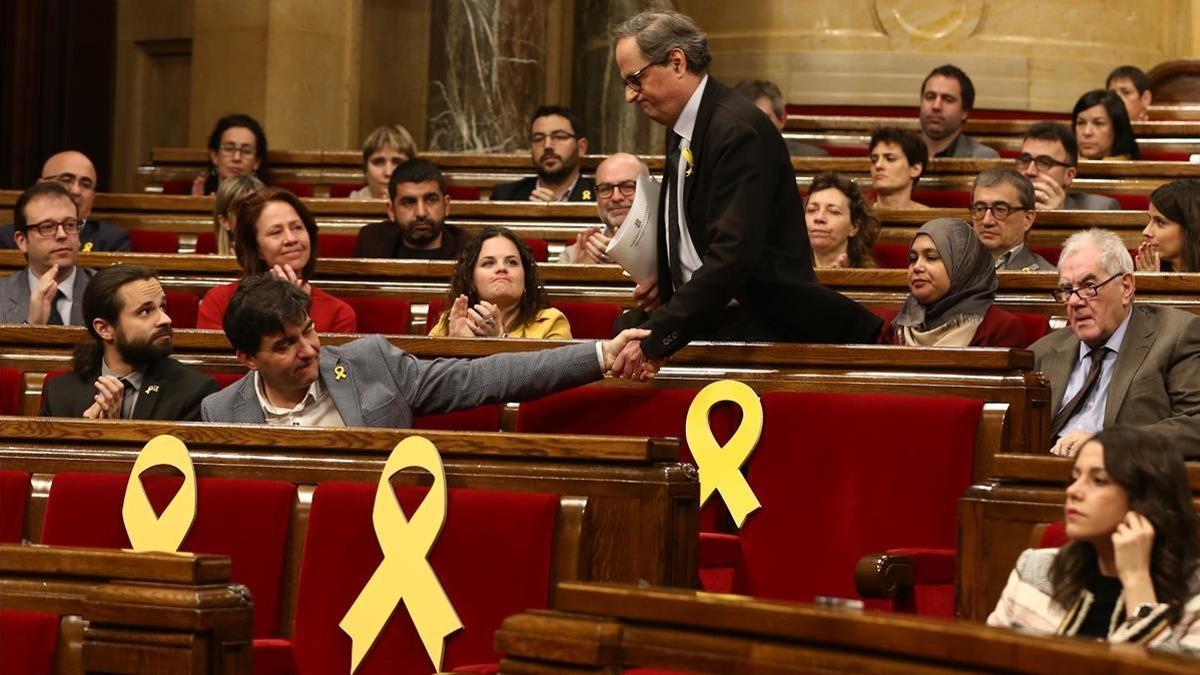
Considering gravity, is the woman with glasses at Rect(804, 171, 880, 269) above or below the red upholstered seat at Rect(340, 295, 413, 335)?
above

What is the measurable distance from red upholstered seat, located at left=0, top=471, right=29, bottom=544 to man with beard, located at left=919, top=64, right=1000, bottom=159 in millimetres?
4490

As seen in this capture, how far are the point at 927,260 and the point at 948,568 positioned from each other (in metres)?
1.20

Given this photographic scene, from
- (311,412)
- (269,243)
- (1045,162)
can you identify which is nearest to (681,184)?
(311,412)

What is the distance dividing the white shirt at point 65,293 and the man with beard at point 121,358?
42.6 inches

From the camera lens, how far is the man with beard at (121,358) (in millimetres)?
3686

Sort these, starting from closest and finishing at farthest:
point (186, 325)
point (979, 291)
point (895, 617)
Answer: point (895, 617) → point (979, 291) → point (186, 325)

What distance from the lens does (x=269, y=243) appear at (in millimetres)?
4488

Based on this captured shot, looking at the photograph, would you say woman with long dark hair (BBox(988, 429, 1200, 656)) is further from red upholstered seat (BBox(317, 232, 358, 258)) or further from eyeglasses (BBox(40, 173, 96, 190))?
eyeglasses (BBox(40, 173, 96, 190))

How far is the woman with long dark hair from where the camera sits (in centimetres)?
214

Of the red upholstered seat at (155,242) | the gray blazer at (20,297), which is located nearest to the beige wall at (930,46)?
the red upholstered seat at (155,242)

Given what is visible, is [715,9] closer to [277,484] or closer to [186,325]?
[186,325]

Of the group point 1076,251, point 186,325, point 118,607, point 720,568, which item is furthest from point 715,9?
point 118,607

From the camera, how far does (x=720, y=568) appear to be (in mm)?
3117

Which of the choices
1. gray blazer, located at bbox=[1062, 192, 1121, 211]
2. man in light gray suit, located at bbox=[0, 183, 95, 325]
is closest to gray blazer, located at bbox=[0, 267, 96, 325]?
man in light gray suit, located at bbox=[0, 183, 95, 325]
